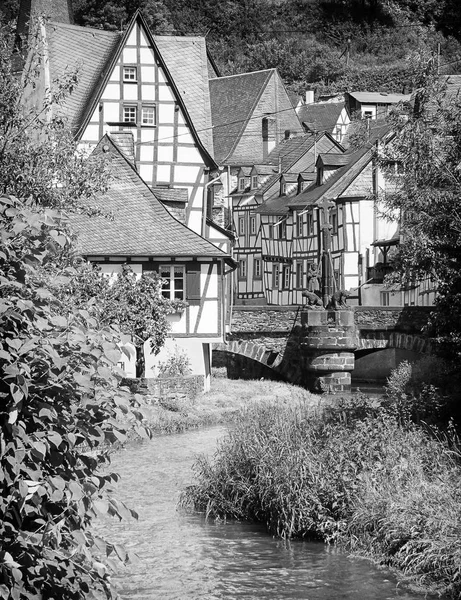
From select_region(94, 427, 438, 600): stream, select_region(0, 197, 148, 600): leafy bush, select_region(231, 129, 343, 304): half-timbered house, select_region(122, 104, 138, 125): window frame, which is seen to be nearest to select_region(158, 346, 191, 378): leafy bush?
select_region(122, 104, 138, 125): window frame

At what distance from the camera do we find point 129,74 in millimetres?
36219

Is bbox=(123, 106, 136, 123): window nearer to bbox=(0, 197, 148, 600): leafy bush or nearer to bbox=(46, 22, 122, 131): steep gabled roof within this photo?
bbox=(46, 22, 122, 131): steep gabled roof

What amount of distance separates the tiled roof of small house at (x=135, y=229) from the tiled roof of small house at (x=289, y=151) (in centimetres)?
2730

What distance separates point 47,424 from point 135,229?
25.3 m

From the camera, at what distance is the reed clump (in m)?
11.8

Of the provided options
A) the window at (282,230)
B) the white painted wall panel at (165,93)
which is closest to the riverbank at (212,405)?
the white painted wall panel at (165,93)

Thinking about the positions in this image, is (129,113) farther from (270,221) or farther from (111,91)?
(270,221)

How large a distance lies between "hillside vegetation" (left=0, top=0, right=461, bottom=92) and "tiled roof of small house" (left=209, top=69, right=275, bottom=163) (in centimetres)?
1465

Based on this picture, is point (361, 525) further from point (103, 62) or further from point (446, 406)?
point (103, 62)

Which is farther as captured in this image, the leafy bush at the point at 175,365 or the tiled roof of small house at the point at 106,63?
the tiled roof of small house at the point at 106,63

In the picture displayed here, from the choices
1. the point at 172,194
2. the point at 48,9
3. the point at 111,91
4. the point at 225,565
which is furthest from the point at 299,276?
the point at 225,565

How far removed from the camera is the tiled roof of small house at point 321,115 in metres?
70.1

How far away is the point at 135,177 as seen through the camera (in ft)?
106

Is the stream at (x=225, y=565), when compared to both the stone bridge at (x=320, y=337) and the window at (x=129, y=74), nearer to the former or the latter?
the stone bridge at (x=320, y=337)
